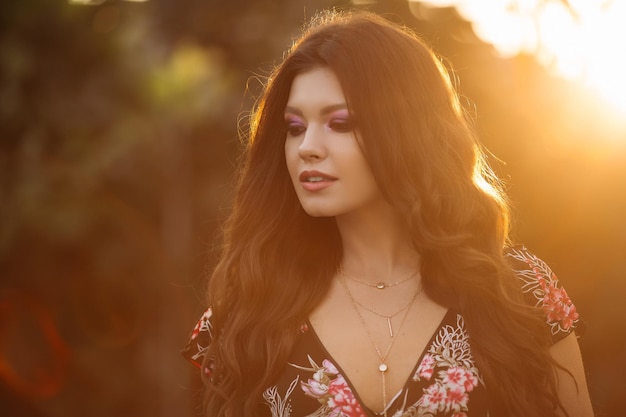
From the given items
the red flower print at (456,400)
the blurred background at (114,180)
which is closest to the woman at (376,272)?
the red flower print at (456,400)

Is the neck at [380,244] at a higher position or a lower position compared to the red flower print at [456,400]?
higher

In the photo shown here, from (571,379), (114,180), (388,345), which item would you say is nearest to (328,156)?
(388,345)

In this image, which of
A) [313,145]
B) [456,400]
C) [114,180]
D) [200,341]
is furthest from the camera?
[114,180]

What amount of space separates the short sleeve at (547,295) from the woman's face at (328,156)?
629 mm

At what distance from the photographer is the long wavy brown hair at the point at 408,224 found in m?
2.86

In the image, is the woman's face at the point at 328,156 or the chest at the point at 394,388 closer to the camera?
the chest at the point at 394,388

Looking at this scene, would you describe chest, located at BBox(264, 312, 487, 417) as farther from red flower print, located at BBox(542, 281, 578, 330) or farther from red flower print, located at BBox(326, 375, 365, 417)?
red flower print, located at BBox(542, 281, 578, 330)

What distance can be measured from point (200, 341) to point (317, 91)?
108 cm

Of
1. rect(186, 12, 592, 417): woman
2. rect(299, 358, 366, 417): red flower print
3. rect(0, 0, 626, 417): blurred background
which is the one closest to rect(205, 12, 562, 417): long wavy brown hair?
rect(186, 12, 592, 417): woman

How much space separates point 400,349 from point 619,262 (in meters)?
3.39

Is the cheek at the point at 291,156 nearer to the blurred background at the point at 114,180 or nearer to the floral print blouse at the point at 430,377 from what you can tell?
the floral print blouse at the point at 430,377

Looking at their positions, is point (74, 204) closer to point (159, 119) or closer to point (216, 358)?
point (159, 119)

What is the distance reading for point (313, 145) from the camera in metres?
2.86

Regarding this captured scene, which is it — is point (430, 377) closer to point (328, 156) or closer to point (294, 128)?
point (328, 156)
